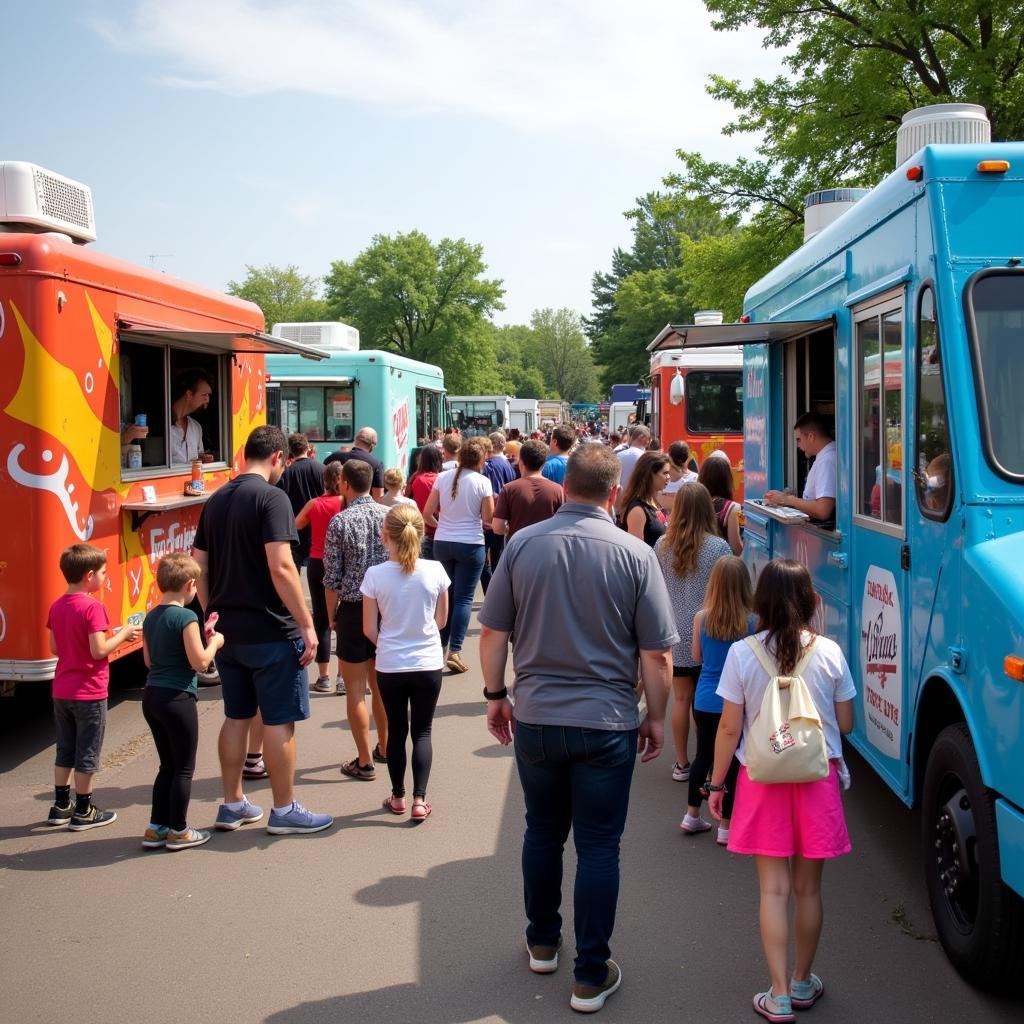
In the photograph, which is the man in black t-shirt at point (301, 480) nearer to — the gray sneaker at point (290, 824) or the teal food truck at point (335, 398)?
the gray sneaker at point (290, 824)

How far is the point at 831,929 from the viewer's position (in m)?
4.49

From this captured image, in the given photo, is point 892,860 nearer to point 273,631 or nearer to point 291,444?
point 273,631

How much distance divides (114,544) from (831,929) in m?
4.93

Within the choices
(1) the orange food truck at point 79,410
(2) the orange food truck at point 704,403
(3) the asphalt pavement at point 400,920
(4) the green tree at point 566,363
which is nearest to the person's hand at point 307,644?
(3) the asphalt pavement at point 400,920

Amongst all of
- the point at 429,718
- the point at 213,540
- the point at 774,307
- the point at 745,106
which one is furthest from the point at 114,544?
the point at 745,106

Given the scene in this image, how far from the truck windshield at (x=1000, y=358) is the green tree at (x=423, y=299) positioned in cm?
5068

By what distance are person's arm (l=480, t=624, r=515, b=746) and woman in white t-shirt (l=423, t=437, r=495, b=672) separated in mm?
4744

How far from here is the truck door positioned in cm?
470

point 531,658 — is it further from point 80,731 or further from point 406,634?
point 80,731

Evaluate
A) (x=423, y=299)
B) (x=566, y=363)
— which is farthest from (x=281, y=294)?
(x=566, y=363)

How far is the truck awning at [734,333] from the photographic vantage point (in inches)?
262

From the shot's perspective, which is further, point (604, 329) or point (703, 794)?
point (604, 329)

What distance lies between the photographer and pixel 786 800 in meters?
3.72

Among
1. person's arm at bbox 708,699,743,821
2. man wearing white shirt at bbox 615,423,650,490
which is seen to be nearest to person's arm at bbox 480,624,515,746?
person's arm at bbox 708,699,743,821
